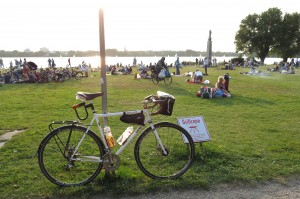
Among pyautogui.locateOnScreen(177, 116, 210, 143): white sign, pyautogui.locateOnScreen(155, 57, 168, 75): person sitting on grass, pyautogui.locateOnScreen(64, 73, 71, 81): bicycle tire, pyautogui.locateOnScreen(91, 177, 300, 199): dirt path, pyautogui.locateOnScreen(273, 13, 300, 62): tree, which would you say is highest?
pyautogui.locateOnScreen(273, 13, 300, 62): tree

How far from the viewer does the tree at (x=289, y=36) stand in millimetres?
64938

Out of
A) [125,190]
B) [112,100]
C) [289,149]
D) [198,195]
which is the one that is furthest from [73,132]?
[112,100]

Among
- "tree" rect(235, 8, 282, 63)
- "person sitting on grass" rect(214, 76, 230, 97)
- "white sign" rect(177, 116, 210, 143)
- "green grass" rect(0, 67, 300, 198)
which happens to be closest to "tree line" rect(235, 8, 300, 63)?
"tree" rect(235, 8, 282, 63)

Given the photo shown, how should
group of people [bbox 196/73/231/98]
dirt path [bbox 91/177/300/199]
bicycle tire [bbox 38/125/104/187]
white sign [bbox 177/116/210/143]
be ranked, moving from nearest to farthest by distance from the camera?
dirt path [bbox 91/177/300/199]
bicycle tire [bbox 38/125/104/187]
white sign [bbox 177/116/210/143]
group of people [bbox 196/73/231/98]

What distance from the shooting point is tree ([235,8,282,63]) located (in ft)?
214

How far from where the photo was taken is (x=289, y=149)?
6.11 meters

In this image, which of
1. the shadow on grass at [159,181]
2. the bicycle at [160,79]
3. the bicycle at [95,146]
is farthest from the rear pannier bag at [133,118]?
the bicycle at [160,79]

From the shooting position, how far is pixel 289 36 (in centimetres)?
6556

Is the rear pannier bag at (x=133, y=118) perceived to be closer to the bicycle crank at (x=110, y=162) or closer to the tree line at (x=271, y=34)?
the bicycle crank at (x=110, y=162)

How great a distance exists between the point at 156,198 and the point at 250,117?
638 centimetres

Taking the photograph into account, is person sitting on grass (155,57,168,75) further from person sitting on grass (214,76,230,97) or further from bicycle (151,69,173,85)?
person sitting on grass (214,76,230,97)

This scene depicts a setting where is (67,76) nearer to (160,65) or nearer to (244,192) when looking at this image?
(160,65)

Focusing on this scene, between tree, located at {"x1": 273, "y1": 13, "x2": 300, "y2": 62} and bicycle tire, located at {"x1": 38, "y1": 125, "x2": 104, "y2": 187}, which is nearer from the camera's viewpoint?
bicycle tire, located at {"x1": 38, "y1": 125, "x2": 104, "y2": 187}

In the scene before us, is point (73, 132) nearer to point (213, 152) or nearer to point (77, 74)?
point (213, 152)
